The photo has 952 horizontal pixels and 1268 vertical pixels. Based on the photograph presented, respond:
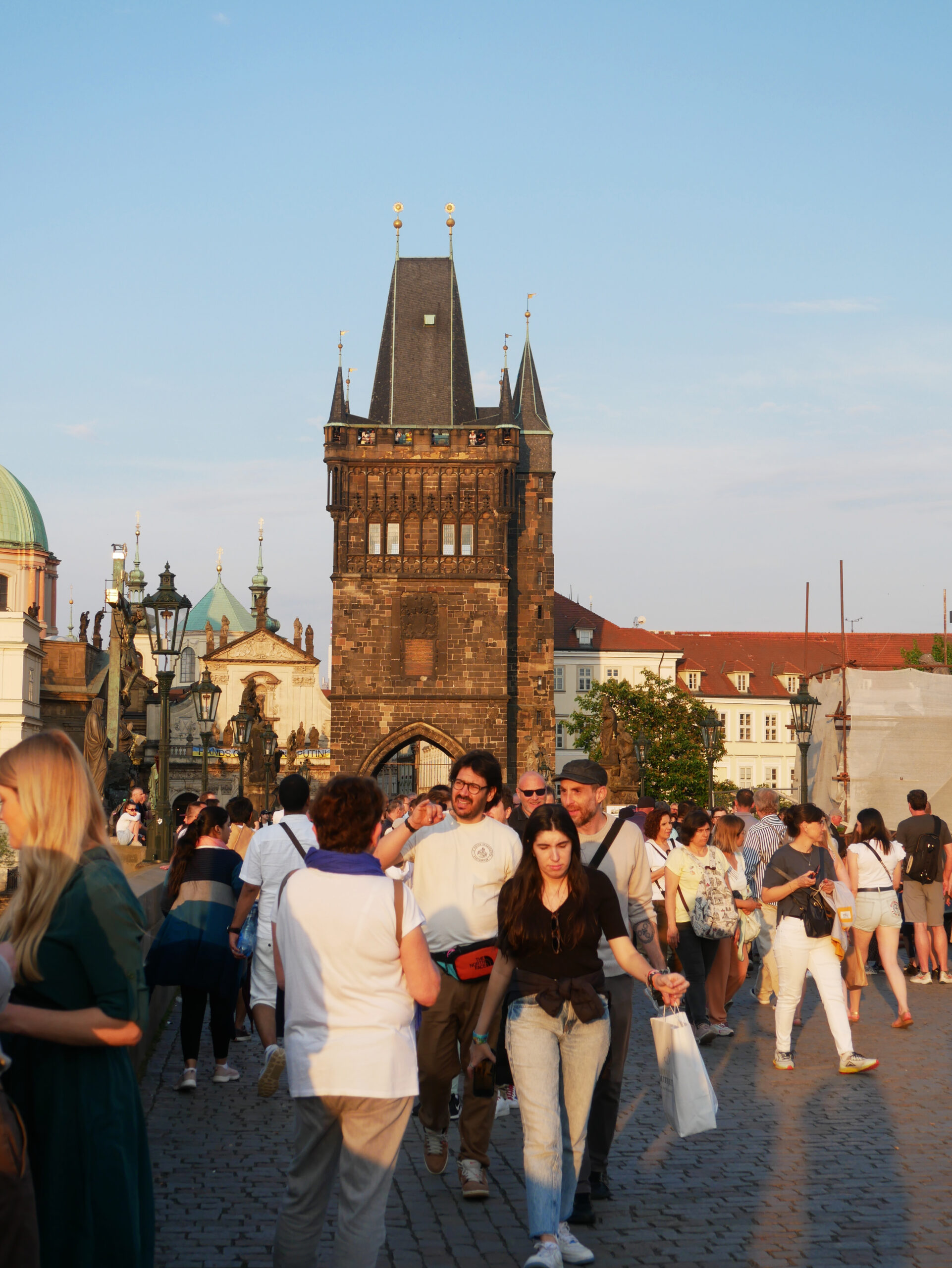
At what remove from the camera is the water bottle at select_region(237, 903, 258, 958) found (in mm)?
8148

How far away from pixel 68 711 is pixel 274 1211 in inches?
2581

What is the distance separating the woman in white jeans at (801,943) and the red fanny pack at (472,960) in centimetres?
294

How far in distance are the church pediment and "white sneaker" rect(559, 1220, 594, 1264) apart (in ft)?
236

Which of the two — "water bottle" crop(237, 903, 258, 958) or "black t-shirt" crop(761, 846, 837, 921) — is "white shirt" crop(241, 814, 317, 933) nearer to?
"water bottle" crop(237, 903, 258, 958)

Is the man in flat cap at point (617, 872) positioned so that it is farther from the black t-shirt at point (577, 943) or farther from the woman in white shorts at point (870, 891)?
the woman in white shorts at point (870, 891)

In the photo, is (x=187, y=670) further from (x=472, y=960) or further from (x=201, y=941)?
(x=472, y=960)

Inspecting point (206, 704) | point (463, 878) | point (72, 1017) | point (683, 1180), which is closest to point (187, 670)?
point (206, 704)

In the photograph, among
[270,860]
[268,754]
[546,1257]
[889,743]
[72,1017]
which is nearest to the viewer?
[72,1017]

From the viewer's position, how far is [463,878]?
6176 millimetres

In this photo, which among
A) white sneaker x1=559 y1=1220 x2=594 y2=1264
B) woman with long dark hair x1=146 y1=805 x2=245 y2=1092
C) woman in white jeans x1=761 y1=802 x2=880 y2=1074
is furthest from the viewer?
woman in white jeans x1=761 y1=802 x2=880 y2=1074

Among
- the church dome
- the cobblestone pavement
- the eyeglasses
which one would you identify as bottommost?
the cobblestone pavement

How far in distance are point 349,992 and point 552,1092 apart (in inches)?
51.7

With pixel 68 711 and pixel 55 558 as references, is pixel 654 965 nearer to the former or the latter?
pixel 68 711

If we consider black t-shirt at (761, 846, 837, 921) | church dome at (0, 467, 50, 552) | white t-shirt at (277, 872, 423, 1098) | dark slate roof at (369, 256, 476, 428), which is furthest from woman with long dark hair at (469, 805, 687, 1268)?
church dome at (0, 467, 50, 552)
